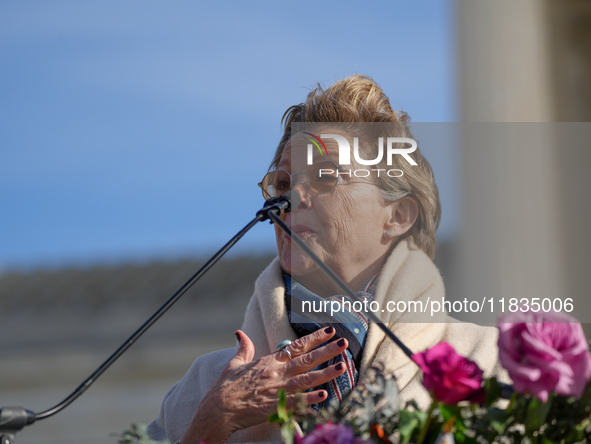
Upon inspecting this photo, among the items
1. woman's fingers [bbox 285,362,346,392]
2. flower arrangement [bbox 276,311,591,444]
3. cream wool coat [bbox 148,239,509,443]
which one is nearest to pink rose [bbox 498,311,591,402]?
flower arrangement [bbox 276,311,591,444]

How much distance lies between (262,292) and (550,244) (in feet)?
4.66

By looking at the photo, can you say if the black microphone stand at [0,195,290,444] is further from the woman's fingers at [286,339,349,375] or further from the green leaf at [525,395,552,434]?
the green leaf at [525,395,552,434]

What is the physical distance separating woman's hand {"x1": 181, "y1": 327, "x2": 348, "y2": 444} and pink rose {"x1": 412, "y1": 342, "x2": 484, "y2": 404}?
3.09 ft

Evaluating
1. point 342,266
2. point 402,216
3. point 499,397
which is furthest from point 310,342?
point 499,397

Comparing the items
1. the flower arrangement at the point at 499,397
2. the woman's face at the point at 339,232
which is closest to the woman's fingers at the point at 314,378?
the woman's face at the point at 339,232

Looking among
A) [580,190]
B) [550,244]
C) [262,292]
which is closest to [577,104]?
[580,190]

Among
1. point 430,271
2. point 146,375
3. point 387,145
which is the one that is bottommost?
point 146,375

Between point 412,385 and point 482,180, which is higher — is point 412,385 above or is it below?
below

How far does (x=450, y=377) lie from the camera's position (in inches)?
28.6

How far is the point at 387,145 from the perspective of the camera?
2.29 meters

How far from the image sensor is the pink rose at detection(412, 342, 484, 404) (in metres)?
0.72

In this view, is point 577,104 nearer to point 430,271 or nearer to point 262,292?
point 430,271

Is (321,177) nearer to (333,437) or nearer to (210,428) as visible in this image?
(210,428)

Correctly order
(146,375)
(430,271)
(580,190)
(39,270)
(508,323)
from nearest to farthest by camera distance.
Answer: (508,323) → (430,271) → (580,190) → (146,375) → (39,270)
